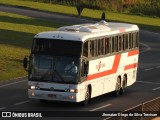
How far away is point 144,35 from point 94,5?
2760cm

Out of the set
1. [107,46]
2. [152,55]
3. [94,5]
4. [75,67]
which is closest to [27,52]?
[152,55]

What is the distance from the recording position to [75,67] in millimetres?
29281

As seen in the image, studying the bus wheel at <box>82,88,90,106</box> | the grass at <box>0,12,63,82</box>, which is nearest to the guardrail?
the bus wheel at <box>82,88,90,106</box>

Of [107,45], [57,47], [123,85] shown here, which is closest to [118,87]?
[123,85]

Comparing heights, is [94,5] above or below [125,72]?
below

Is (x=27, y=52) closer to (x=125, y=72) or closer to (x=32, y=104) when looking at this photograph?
(x=125, y=72)

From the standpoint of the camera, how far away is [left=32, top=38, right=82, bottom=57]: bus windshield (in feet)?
96.6

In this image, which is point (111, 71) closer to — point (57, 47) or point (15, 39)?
point (57, 47)

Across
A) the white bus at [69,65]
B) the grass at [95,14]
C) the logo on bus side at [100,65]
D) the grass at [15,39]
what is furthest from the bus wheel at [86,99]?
the grass at [95,14]

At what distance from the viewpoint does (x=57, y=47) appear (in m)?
29.6

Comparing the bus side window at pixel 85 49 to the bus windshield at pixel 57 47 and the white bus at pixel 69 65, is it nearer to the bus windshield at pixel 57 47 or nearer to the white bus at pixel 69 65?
the white bus at pixel 69 65

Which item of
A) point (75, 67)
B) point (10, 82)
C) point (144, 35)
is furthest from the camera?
point (144, 35)

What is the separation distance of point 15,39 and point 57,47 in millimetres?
30095

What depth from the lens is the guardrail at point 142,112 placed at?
21784mm
